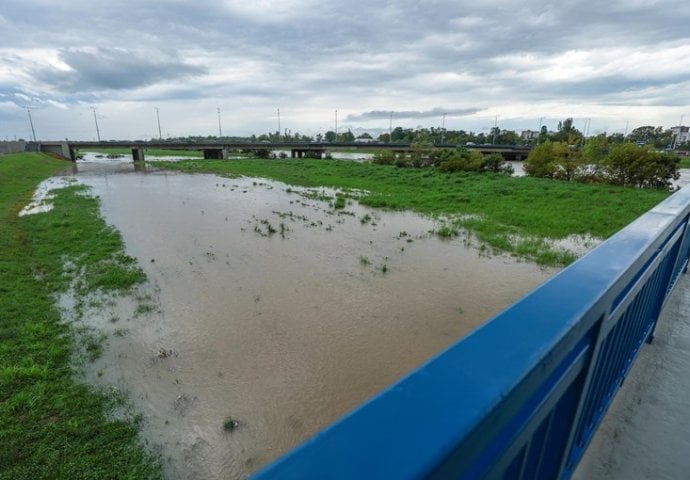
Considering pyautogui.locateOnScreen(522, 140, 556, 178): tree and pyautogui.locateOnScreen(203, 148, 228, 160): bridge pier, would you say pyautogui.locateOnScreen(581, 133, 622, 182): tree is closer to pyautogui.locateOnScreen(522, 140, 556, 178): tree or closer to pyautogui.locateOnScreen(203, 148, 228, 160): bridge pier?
pyautogui.locateOnScreen(522, 140, 556, 178): tree

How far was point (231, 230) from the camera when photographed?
1433cm

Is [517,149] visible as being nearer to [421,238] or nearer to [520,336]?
[421,238]

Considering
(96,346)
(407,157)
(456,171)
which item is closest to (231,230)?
(96,346)

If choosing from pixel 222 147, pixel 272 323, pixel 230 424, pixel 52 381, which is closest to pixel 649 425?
pixel 230 424

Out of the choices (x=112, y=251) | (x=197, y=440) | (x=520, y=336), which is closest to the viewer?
(x=520, y=336)

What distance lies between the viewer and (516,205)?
752 inches

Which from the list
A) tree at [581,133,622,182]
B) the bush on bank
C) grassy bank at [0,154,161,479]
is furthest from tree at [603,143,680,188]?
grassy bank at [0,154,161,479]

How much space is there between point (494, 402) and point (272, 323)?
6.78 m

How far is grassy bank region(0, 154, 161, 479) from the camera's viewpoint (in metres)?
→ 3.95

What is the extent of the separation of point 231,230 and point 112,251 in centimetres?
420

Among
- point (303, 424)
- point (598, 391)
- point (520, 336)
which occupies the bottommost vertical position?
point (303, 424)

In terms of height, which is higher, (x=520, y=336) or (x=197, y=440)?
(x=520, y=336)

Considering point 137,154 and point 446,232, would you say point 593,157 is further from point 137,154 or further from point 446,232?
point 137,154

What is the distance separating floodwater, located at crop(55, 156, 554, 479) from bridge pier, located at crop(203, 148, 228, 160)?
56.5 metres
